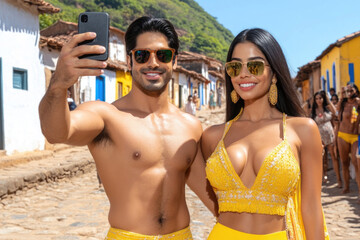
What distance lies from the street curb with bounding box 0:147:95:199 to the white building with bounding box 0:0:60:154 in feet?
3.32

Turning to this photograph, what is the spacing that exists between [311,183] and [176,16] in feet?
310

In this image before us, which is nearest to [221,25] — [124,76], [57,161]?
[124,76]

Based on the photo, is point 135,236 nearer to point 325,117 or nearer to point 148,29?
point 148,29

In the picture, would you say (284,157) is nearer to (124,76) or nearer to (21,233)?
(21,233)

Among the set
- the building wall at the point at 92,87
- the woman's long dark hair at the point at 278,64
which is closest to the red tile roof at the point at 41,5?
the building wall at the point at 92,87

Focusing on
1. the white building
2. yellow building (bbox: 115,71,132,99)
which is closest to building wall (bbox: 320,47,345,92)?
yellow building (bbox: 115,71,132,99)

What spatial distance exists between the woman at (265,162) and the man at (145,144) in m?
0.24

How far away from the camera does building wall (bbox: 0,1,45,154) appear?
12.6 m

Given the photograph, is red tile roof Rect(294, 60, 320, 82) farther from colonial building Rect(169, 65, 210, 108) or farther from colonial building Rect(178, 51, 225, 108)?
colonial building Rect(178, 51, 225, 108)

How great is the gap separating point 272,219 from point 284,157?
363mm

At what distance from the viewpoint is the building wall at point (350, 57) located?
19047 millimetres

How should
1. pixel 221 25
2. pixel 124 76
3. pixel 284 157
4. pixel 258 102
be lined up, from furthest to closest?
pixel 221 25 < pixel 124 76 < pixel 258 102 < pixel 284 157

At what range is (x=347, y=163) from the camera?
9.12 m

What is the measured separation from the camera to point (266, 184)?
252cm
